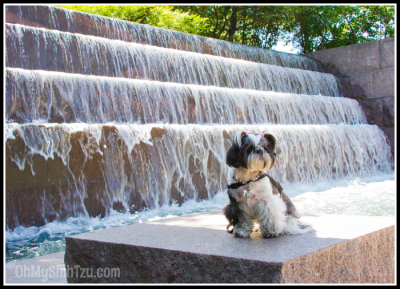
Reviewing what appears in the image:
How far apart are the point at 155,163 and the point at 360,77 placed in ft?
34.6

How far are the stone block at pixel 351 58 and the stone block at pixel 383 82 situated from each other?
0.30 meters

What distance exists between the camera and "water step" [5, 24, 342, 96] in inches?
311

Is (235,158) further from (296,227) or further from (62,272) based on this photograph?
(62,272)

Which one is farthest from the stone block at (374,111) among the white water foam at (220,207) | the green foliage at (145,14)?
the green foliage at (145,14)

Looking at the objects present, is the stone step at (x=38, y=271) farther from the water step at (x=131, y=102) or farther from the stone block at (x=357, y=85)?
the stone block at (x=357, y=85)

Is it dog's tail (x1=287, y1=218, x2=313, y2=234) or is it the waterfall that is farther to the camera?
the waterfall

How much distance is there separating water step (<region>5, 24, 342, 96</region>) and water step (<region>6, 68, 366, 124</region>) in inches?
50.7

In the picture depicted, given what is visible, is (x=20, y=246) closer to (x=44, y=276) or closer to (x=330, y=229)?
(x=44, y=276)

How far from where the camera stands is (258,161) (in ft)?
9.07

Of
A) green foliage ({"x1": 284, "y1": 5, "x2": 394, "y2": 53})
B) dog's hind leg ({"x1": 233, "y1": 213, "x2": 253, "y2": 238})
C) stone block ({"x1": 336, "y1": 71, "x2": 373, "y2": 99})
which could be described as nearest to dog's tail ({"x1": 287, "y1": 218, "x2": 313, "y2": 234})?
dog's hind leg ({"x1": 233, "y1": 213, "x2": 253, "y2": 238})

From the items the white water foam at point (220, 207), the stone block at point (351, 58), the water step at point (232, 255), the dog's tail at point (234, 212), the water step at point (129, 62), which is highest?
the stone block at point (351, 58)

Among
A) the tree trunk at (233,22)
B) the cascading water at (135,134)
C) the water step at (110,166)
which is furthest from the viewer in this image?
the tree trunk at (233,22)

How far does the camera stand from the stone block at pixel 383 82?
1389 cm

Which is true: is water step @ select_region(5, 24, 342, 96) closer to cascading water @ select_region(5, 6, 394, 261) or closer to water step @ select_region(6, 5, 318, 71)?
cascading water @ select_region(5, 6, 394, 261)
